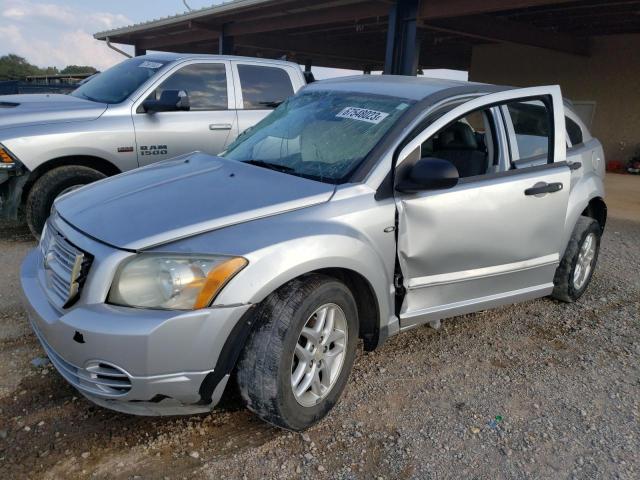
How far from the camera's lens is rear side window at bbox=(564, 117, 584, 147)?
431 cm

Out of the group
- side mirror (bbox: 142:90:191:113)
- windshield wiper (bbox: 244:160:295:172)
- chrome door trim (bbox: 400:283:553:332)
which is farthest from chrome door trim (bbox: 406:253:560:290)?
side mirror (bbox: 142:90:191:113)

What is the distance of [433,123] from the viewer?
3043mm

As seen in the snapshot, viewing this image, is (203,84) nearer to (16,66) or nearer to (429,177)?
(429,177)

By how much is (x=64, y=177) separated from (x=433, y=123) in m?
3.81

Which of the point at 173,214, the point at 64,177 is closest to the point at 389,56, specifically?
the point at 64,177

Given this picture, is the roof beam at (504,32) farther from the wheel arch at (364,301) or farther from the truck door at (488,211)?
the wheel arch at (364,301)

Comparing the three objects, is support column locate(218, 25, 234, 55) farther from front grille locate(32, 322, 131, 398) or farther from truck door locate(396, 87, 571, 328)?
front grille locate(32, 322, 131, 398)

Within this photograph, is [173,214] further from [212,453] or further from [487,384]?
[487,384]

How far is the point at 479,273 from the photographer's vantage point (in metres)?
3.27

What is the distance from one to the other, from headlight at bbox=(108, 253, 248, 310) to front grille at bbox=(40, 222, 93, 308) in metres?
0.19

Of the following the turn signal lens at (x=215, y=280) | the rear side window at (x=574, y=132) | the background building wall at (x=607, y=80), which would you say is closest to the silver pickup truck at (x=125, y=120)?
the rear side window at (x=574, y=132)

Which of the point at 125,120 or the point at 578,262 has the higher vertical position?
the point at 125,120

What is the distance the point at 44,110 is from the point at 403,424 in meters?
4.51

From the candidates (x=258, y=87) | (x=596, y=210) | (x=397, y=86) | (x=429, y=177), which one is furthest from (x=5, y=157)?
(x=596, y=210)
